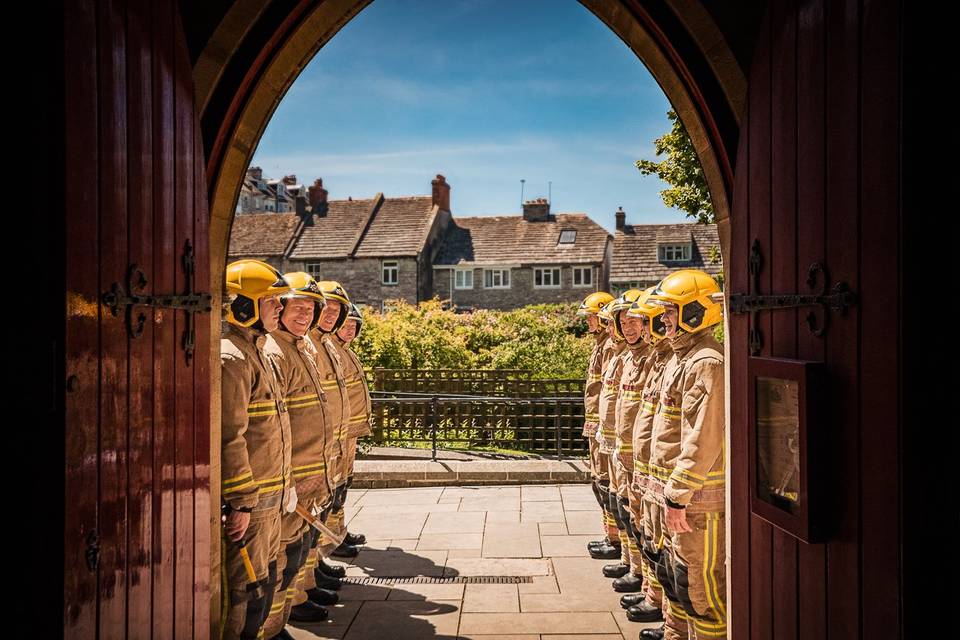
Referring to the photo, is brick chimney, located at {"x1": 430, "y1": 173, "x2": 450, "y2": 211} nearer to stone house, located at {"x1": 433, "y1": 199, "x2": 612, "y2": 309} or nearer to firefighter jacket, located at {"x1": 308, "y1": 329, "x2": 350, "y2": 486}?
stone house, located at {"x1": 433, "y1": 199, "x2": 612, "y2": 309}

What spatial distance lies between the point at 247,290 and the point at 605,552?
14.1 feet

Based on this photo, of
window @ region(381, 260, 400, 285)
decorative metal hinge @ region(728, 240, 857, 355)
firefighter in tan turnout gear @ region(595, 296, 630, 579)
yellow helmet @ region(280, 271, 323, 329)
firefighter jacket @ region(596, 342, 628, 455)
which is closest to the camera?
decorative metal hinge @ region(728, 240, 857, 355)

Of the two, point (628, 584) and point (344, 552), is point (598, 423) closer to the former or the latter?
point (628, 584)

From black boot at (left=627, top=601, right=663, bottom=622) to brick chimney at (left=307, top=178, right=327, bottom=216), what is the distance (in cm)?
3399

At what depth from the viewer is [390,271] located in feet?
116

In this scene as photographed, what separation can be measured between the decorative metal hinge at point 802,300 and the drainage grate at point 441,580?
Answer: 408 cm

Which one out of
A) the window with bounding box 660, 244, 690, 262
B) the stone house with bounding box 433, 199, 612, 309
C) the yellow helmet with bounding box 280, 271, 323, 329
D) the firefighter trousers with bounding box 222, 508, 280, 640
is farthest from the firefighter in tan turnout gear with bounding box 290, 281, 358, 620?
the window with bounding box 660, 244, 690, 262

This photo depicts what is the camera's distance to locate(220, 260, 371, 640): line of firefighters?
4121mm

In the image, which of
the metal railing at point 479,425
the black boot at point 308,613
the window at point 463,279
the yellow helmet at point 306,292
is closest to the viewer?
the yellow helmet at point 306,292

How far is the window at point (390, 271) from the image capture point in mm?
35188

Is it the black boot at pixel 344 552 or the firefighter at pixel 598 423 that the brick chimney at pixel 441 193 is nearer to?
the firefighter at pixel 598 423

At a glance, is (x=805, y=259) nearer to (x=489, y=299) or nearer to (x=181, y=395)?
(x=181, y=395)

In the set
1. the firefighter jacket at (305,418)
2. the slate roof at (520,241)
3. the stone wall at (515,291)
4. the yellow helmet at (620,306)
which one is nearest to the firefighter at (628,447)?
the yellow helmet at (620,306)

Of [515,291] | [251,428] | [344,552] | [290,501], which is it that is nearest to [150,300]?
[251,428]
